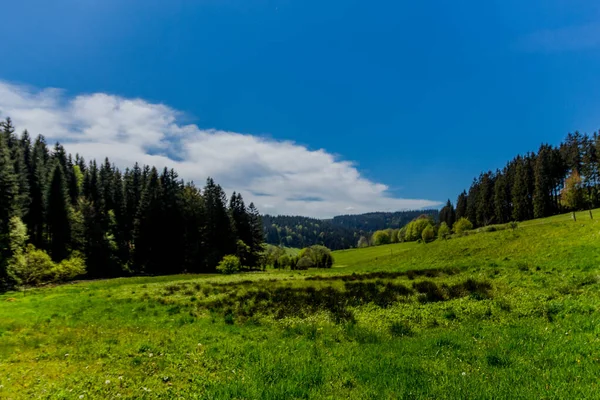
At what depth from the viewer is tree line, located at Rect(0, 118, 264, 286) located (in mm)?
60312

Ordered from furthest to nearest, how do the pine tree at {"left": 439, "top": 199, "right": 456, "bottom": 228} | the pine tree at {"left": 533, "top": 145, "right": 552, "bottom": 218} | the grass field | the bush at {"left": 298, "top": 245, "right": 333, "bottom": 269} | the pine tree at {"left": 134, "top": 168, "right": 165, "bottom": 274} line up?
the pine tree at {"left": 439, "top": 199, "right": 456, "bottom": 228}
the pine tree at {"left": 533, "top": 145, "right": 552, "bottom": 218}
the bush at {"left": 298, "top": 245, "right": 333, "bottom": 269}
the pine tree at {"left": 134, "top": 168, "right": 165, "bottom": 274}
the grass field

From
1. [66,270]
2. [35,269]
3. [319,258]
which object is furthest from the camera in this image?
[319,258]

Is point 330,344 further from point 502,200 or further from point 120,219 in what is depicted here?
point 502,200

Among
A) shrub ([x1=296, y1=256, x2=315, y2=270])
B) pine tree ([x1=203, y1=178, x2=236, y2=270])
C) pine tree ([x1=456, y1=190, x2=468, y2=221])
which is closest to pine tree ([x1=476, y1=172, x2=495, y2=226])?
pine tree ([x1=456, y1=190, x2=468, y2=221])

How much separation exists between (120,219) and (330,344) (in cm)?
8862

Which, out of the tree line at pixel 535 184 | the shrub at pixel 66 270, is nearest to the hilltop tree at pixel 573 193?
the tree line at pixel 535 184

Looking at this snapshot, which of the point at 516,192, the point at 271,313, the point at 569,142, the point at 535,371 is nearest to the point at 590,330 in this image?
the point at 535,371

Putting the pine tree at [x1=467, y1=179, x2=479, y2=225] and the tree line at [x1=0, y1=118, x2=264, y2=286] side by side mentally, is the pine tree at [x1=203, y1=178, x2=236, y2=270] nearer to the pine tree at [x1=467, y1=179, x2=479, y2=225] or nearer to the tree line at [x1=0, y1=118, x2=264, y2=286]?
the tree line at [x1=0, y1=118, x2=264, y2=286]

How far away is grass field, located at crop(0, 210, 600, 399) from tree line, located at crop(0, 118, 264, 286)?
43265mm

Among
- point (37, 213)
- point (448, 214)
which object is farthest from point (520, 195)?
point (37, 213)

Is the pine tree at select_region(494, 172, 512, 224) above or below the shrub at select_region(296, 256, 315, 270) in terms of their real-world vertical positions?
above

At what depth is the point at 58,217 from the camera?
203 feet

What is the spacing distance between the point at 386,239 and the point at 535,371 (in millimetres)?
169375

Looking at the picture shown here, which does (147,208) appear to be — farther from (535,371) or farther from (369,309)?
(535,371)
